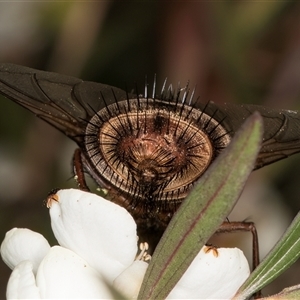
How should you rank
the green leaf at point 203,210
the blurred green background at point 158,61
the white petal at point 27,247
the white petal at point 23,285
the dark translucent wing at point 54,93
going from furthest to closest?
the blurred green background at point 158,61
the dark translucent wing at point 54,93
the white petal at point 27,247
the white petal at point 23,285
the green leaf at point 203,210

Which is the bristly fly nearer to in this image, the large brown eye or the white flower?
the large brown eye

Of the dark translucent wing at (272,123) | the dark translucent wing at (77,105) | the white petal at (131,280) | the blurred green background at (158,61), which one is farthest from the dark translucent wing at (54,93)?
the blurred green background at (158,61)

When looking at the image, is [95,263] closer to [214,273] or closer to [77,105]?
[214,273]

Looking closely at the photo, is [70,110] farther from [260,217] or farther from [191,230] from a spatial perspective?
[260,217]

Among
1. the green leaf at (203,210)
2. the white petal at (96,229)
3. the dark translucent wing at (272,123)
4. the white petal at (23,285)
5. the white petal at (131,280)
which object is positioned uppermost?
the dark translucent wing at (272,123)

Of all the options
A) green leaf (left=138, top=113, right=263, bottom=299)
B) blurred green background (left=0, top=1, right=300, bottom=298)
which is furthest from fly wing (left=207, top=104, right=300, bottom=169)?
blurred green background (left=0, top=1, right=300, bottom=298)

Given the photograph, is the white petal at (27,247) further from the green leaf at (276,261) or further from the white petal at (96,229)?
the green leaf at (276,261)

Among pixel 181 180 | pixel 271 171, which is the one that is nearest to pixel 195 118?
pixel 181 180
